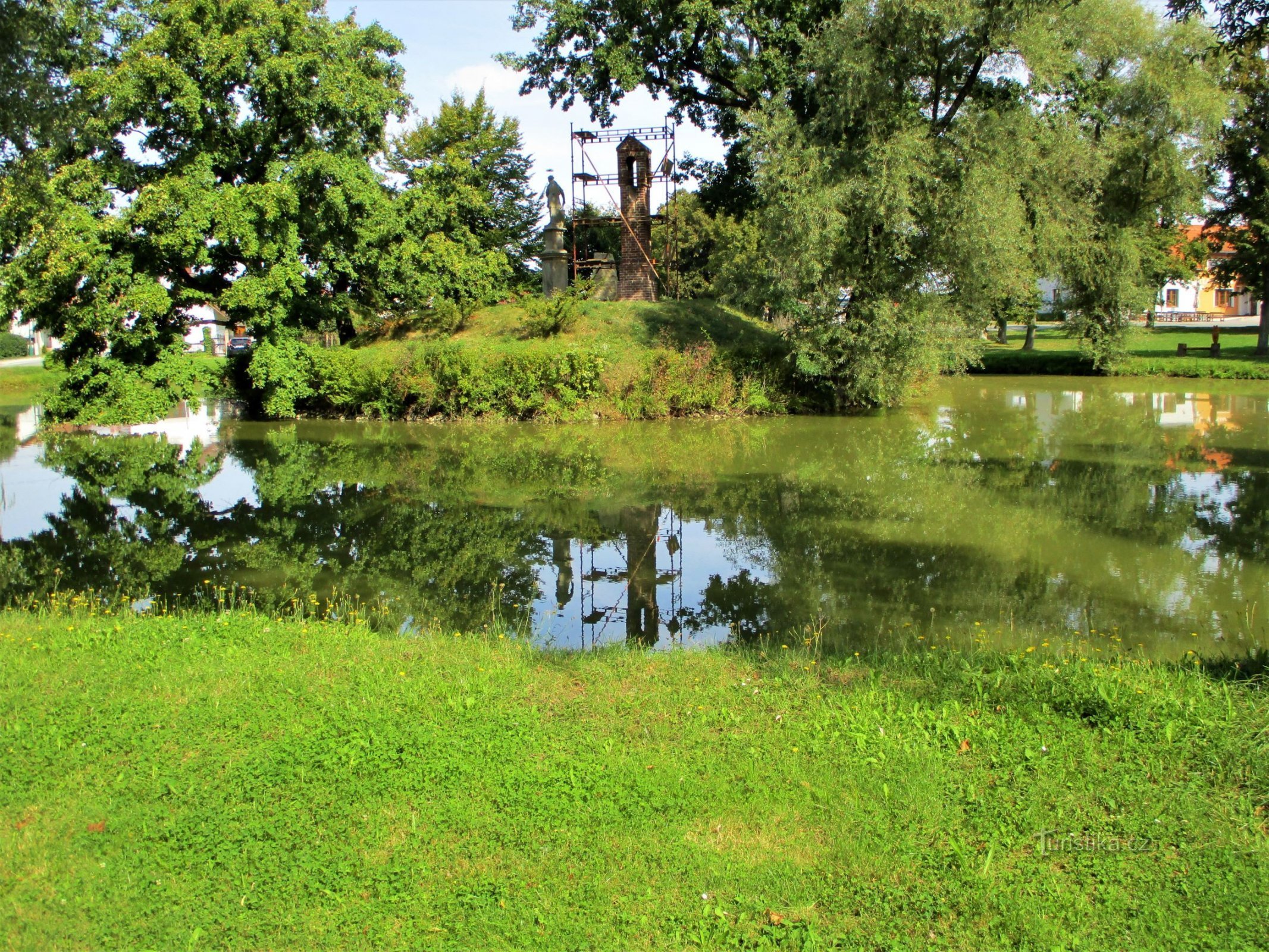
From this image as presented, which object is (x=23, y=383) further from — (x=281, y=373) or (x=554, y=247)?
(x=554, y=247)

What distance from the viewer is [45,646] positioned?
691cm

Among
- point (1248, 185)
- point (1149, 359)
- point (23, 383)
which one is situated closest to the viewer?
point (23, 383)

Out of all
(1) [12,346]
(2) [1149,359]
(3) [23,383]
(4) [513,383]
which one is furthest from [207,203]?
(2) [1149,359]

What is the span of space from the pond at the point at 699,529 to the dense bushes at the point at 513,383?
119 inches

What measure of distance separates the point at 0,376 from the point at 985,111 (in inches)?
1356

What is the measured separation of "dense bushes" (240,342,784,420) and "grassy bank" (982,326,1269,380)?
13799 mm

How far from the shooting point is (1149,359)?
3697 centimetres

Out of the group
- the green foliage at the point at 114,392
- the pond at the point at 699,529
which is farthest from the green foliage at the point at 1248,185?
the green foliage at the point at 114,392

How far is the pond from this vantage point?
8992 mm

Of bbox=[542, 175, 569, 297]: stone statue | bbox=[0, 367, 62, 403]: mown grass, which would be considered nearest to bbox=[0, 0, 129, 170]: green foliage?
bbox=[542, 175, 569, 297]: stone statue

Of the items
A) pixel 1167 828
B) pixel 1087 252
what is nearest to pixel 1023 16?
pixel 1087 252

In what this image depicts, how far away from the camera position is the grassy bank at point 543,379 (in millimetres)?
25453

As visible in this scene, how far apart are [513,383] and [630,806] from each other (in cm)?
2127

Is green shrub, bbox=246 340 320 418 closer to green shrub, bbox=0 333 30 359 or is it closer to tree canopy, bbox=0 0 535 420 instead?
tree canopy, bbox=0 0 535 420
